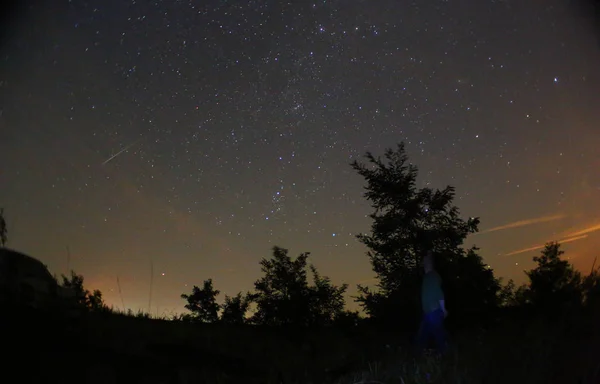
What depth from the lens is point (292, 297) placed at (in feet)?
68.3

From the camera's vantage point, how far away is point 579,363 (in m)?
2.87

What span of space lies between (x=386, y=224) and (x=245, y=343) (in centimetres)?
762

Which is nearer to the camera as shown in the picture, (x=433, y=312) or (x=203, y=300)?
(x=433, y=312)

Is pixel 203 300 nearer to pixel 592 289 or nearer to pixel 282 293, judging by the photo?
pixel 282 293

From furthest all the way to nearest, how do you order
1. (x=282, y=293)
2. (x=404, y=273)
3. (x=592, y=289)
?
(x=282, y=293) → (x=404, y=273) → (x=592, y=289)

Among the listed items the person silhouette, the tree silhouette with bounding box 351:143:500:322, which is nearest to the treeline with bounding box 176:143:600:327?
the tree silhouette with bounding box 351:143:500:322

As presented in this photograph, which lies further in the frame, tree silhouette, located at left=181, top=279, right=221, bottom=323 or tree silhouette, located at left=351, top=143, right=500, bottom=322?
tree silhouette, located at left=181, top=279, right=221, bottom=323

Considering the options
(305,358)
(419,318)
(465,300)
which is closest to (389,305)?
(419,318)

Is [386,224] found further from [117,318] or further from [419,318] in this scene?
[117,318]

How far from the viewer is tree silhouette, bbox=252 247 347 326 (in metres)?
20.4

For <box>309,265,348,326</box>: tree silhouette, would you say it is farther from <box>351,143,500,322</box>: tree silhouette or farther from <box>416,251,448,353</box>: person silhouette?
<box>416,251,448,353</box>: person silhouette

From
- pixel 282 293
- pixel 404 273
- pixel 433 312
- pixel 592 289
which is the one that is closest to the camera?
pixel 592 289

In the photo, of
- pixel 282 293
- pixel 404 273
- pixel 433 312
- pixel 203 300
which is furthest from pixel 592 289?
pixel 203 300

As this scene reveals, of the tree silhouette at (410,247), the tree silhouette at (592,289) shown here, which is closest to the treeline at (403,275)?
the tree silhouette at (410,247)
